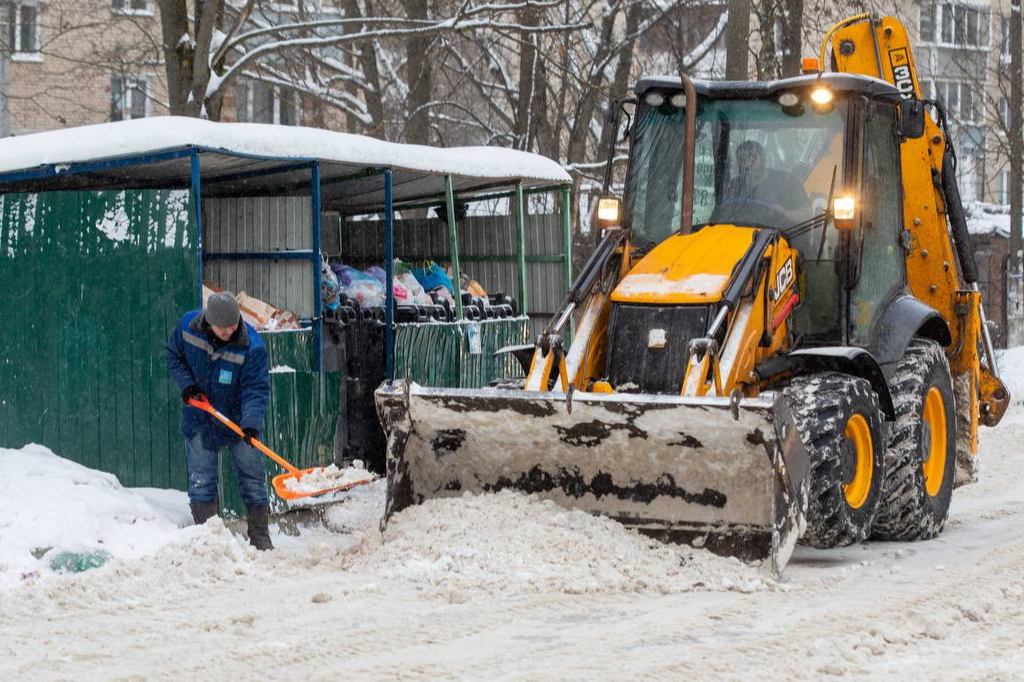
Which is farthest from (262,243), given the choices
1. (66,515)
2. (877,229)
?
(877,229)

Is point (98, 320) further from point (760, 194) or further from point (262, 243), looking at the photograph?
point (760, 194)

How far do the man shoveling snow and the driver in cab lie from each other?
291cm

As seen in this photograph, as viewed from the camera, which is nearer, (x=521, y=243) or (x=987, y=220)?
(x=521, y=243)

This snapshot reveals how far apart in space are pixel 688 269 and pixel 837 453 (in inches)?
49.6

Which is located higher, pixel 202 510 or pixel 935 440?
pixel 935 440

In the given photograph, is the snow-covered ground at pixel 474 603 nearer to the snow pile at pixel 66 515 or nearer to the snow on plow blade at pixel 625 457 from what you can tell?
the snow pile at pixel 66 515

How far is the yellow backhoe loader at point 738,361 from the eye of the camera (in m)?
7.06

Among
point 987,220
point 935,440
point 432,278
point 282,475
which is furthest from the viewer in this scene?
point 987,220

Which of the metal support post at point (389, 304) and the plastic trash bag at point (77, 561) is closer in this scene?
the plastic trash bag at point (77, 561)

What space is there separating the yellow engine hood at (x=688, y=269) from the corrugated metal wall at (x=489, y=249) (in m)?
5.78

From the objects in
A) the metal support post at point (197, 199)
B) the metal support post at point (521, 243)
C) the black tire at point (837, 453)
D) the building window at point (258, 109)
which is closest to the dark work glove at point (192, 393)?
the metal support post at point (197, 199)

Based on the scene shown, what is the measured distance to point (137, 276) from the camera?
895 centimetres

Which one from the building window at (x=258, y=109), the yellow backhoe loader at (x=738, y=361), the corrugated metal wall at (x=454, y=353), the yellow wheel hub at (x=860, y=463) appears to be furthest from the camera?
the building window at (x=258, y=109)

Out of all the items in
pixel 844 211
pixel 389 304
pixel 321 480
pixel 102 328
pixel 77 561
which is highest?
pixel 844 211
